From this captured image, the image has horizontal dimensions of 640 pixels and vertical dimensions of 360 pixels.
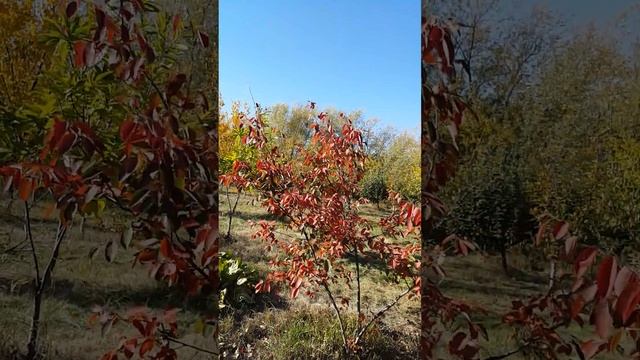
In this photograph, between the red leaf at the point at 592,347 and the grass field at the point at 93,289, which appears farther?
the grass field at the point at 93,289

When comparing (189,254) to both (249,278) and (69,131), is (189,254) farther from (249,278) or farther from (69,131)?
(249,278)

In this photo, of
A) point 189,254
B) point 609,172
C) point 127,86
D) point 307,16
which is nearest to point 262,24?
point 307,16

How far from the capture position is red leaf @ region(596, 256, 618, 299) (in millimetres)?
1222

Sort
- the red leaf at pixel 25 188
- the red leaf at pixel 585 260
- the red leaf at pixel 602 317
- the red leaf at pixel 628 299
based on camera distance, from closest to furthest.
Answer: the red leaf at pixel 628 299
the red leaf at pixel 602 317
the red leaf at pixel 585 260
the red leaf at pixel 25 188

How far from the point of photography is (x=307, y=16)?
9.07 feet

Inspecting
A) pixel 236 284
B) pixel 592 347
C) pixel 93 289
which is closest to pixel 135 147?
pixel 93 289

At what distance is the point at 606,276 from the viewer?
126 cm

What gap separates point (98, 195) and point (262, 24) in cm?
159

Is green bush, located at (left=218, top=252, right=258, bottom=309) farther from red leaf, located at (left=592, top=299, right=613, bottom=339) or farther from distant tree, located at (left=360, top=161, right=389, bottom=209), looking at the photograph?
red leaf, located at (left=592, top=299, right=613, bottom=339)

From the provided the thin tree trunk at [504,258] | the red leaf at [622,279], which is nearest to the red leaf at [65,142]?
the red leaf at [622,279]

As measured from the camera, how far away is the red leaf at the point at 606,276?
48.1 inches

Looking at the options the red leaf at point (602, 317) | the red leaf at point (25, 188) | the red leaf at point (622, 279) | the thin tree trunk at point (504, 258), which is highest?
the red leaf at point (25, 188)

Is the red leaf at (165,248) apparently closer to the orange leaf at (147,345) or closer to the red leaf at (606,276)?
the orange leaf at (147,345)

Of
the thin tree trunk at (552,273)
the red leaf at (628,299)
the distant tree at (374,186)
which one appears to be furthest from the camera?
the distant tree at (374,186)
